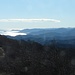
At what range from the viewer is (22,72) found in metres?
15.1

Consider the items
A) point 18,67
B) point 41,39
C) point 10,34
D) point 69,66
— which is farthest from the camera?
point 10,34

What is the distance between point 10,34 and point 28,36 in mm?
1795

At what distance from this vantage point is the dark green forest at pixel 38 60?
1453 centimetres

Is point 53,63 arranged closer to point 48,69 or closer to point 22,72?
point 48,69

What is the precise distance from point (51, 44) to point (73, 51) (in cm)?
127

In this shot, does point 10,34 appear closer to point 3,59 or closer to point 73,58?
point 3,59

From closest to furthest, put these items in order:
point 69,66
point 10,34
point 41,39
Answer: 1. point 69,66
2. point 41,39
3. point 10,34

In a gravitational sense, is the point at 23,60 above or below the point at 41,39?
below

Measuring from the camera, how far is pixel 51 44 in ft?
50.8

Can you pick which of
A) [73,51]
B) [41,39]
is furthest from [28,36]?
[73,51]

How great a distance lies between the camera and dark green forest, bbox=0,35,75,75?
14.5m

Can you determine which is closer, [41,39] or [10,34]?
[41,39]

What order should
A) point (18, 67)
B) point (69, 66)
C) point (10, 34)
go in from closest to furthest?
point (69, 66), point (18, 67), point (10, 34)

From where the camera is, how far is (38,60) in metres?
15.1
